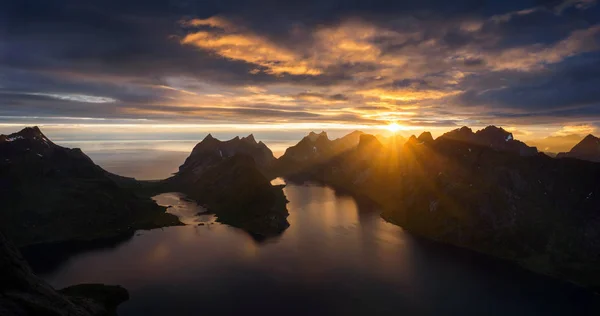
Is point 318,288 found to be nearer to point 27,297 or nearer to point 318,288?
point 318,288

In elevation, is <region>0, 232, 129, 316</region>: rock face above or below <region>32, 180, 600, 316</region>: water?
above

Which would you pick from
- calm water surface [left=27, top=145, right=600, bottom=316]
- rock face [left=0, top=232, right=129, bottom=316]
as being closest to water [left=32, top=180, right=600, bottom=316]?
calm water surface [left=27, top=145, right=600, bottom=316]

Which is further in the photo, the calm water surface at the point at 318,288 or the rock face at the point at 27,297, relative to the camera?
the calm water surface at the point at 318,288

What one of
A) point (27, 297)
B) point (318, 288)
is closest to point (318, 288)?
point (318, 288)

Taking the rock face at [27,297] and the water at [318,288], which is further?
the water at [318,288]

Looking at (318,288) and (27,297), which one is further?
(318,288)

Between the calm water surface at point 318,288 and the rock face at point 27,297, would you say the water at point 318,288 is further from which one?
the rock face at point 27,297

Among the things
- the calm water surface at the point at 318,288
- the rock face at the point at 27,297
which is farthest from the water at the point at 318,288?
the rock face at the point at 27,297

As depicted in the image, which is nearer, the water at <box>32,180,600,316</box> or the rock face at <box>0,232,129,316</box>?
the rock face at <box>0,232,129,316</box>

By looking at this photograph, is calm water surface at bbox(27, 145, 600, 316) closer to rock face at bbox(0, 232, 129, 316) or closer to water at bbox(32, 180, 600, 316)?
water at bbox(32, 180, 600, 316)

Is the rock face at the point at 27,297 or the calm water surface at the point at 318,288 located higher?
the rock face at the point at 27,297

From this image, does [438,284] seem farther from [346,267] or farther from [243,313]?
[243,313]
